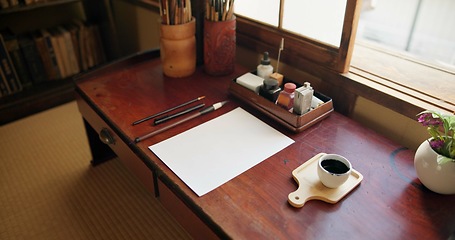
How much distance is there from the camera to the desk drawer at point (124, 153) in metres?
0.93

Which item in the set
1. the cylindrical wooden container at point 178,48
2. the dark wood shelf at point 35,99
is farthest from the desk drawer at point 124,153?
the dark wood shelf at point 35,99

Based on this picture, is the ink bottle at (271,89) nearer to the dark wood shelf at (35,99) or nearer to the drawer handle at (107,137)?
the drawer handle at (107,137)

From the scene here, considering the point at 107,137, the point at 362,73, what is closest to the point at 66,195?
the point at 107,137

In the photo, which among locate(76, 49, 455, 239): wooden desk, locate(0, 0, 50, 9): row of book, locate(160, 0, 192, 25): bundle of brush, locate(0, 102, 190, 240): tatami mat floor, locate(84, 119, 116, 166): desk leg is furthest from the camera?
locate(0, 0, 50, 9): row of book

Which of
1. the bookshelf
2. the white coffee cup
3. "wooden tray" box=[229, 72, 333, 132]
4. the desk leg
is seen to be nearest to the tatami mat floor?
the desk leg

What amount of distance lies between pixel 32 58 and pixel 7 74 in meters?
0.18

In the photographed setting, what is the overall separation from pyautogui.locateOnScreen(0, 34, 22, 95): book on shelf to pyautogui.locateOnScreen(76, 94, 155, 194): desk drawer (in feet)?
3.43

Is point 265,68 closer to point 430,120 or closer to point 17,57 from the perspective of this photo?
point 430,120

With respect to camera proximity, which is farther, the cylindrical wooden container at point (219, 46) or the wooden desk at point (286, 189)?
the cylindrical wooden container at point (219, 46)

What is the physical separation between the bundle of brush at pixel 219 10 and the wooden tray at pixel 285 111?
25cm

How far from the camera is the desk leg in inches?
61.4

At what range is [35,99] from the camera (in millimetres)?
2035

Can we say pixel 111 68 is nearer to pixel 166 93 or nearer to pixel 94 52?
pixel 166 93

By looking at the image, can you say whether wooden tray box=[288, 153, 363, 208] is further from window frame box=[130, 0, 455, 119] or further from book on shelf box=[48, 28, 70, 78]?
book on shelf box=[48, 28, 70, 78]
